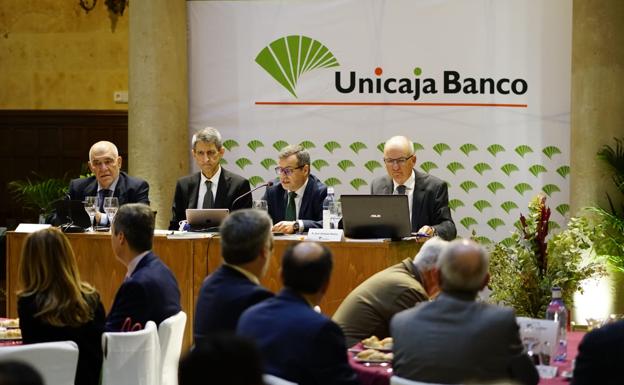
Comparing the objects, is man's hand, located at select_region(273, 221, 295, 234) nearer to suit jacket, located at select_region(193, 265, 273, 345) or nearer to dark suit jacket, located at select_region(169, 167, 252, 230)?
dark suit jacket, located at select_region(169, 167, 252, 230)

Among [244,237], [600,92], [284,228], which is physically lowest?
[284,228]

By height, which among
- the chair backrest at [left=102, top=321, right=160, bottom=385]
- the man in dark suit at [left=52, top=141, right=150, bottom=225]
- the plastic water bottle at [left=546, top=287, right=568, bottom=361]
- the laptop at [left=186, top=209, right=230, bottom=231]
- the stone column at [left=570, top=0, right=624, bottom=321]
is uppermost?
the stone column at [left=570, top=0, right=624, bottom=321]

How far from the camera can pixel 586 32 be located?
8.45 meters

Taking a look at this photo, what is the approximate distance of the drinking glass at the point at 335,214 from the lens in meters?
6.81

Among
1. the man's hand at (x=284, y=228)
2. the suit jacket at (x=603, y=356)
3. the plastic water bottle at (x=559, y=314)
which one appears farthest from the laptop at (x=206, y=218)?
the suit jacket at (x=603, y=356)

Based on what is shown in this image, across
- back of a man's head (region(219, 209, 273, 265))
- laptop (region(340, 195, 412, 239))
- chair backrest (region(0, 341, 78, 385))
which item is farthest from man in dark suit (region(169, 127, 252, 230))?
chair backrest (region(0, 341, 78, 385))

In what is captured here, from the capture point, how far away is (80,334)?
454 cm

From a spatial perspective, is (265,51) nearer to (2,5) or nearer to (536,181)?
(536,181)

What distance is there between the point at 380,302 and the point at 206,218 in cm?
240

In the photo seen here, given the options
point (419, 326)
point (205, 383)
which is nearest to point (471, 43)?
point (419, 326)

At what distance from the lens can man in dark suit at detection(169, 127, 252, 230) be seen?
300 inches

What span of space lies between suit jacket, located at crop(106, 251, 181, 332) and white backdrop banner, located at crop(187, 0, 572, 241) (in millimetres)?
4293

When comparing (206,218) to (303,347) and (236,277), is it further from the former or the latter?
(303,347)

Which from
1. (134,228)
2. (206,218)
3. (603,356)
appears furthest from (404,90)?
(603,356)
